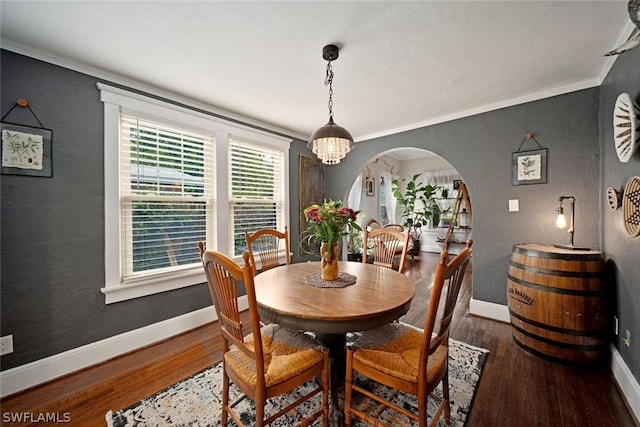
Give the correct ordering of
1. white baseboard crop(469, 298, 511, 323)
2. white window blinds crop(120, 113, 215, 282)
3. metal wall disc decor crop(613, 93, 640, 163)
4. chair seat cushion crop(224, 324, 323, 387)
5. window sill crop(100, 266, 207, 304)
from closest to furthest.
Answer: chair seat cushion crop(224, 324, 323, 387) < metal wall disc decor crop(613, 93, 640, 163) < window sill crop(100, 266, 207, 304) < white window blinds crop(120, 113, 215, 282) < white baseboard crop(469, 298, 511, 323)

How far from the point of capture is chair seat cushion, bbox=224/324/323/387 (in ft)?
3.94

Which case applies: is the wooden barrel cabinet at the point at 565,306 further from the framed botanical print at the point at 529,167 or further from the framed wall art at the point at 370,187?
the framed wall art at the point at 370,187

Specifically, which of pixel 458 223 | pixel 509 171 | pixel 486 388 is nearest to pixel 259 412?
pixel 486 388

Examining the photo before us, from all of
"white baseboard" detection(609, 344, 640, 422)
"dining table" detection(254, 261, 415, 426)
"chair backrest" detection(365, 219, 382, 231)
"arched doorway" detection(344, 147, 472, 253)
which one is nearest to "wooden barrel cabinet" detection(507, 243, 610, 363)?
"white baseboard" detection(609, 344, 640, 422)

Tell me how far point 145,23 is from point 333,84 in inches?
57.3

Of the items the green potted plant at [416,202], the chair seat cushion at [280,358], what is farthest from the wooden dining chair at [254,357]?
the green potted plant at [416,202]

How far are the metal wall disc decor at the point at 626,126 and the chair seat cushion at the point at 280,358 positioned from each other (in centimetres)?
223

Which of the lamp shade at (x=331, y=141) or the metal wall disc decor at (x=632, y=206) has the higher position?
the lamp shade at (x=331, y=141)

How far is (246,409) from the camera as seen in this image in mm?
1534

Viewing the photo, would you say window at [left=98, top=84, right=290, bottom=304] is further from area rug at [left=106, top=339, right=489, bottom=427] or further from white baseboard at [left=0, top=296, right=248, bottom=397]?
area rug at [left=106, top=339, right=489, bottom=427]

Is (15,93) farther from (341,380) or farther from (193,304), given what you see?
(341,380)

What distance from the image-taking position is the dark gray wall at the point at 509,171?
237 centimetres

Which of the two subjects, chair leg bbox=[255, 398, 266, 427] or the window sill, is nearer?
chair leg bbox=[255, 398, 266, 427]

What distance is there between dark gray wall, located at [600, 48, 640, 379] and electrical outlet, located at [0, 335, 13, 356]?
4.11 metres
